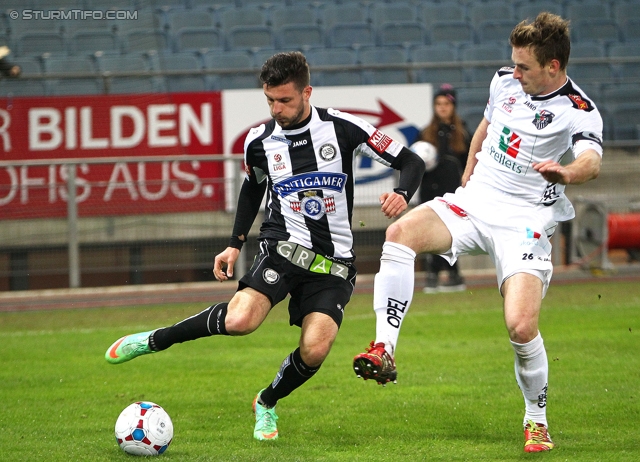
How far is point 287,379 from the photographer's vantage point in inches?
211

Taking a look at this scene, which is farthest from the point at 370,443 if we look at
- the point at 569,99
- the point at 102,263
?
the point at 102,263

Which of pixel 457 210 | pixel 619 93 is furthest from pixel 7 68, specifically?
pixel 457 210

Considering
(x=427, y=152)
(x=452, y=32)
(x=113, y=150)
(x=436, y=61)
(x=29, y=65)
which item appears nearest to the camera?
(x=427, y=152)

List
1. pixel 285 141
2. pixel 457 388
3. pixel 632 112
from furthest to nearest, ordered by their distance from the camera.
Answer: pixel 632 112, pixel 457 388, pixel 285 141

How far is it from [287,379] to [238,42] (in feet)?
37.6

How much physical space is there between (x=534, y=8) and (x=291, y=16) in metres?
4.62

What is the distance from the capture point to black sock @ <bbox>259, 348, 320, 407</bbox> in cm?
531

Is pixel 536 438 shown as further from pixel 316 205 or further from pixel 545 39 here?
pixel 545 39

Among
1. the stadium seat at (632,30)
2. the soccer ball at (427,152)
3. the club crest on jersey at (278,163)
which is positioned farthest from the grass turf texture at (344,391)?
the stadium seat at (632,30)

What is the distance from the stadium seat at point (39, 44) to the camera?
14.3 meters

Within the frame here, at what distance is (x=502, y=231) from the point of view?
5.07 m

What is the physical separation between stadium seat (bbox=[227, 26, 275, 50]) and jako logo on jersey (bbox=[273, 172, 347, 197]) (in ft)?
35.9

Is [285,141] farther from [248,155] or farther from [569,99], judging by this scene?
[569,99]

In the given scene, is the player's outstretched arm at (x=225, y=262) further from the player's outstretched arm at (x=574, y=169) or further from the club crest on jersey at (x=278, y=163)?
the player's outstretched arm at (x=574, y=169)
